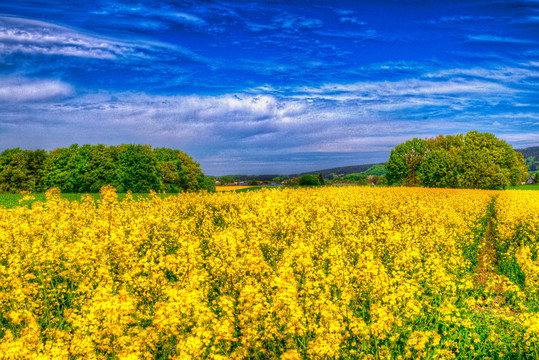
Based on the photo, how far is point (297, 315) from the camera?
4703 millimetres

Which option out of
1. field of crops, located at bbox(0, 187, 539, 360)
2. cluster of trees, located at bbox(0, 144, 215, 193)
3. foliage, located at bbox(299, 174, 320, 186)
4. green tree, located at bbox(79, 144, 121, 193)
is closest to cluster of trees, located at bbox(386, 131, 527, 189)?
foliage, located at bbox(299, 174, 320, 186)

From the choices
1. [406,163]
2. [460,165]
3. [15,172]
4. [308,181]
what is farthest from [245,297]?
[15,172]

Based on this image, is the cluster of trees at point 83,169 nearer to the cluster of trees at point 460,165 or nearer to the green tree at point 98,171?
the green tree at point 98,171

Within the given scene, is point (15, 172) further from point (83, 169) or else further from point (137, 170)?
point (137, 170)

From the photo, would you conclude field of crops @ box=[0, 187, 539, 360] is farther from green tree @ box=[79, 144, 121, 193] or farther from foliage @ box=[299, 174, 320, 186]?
green tree @ box=[79, 144, 121, 193]

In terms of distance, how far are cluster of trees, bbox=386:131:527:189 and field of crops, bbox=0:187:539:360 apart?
52617mm

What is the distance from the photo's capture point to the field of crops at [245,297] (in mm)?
4641

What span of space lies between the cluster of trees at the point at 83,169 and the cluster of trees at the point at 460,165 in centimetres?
4824

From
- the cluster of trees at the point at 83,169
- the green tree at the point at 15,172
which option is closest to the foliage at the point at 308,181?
the cluster of trees at the point at 83,169

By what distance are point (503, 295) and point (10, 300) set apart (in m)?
13.1

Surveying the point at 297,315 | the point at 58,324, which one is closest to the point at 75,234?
the point at 58,324

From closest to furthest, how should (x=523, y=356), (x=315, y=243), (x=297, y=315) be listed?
(x=297, y=315) < (x=523, y=356) < (x=315, y=243)

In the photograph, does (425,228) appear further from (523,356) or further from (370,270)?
(370,270)

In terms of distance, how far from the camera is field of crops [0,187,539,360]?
4.64 metres
